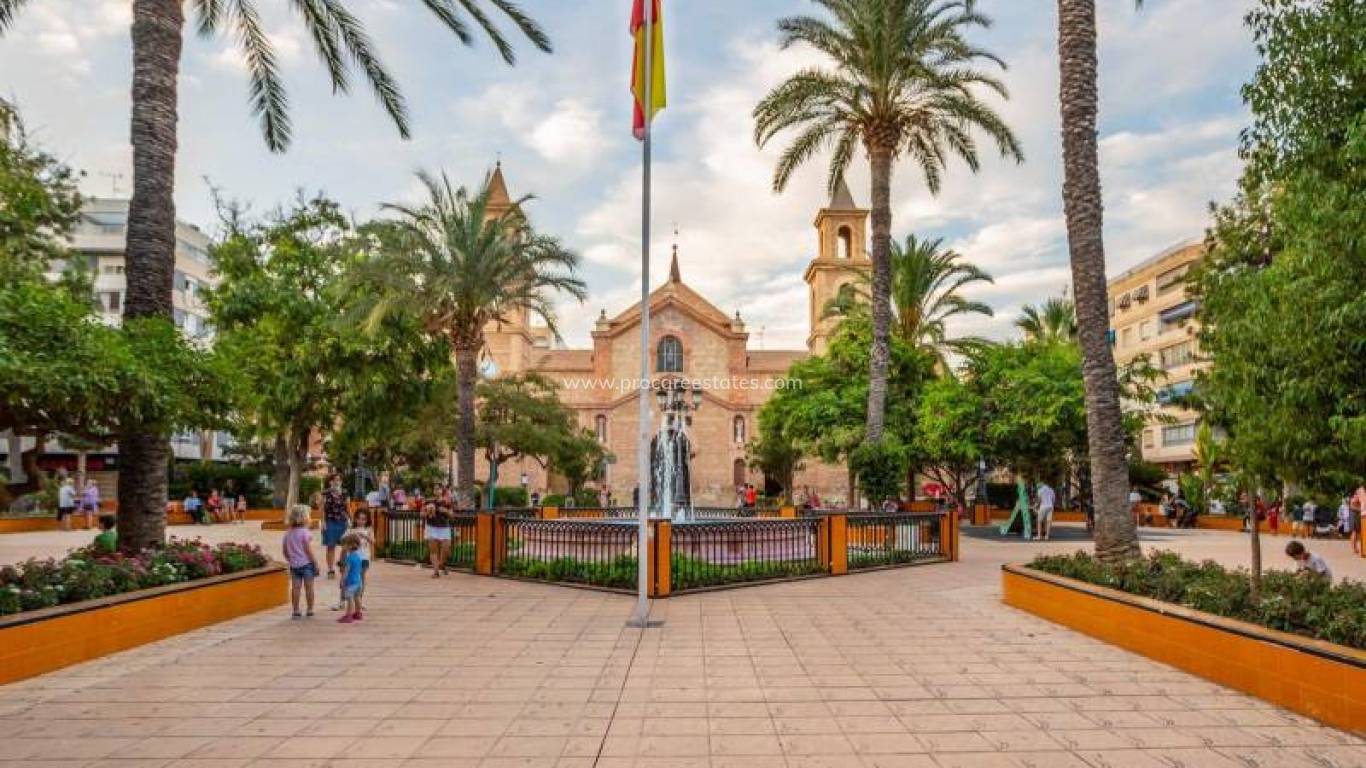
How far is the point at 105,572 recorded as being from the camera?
8.55 metres

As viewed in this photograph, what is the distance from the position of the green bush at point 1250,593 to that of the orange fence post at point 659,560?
5.21 metres

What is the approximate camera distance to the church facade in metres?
52.7

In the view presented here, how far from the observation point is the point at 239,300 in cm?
2570

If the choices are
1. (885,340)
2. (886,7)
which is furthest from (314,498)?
(886,7)

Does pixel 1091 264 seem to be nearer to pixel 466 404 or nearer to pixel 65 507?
pixel 466 404

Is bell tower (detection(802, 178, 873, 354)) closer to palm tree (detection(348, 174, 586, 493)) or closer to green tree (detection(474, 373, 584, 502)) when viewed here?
green tree (detection(474, 373, 584, 502))

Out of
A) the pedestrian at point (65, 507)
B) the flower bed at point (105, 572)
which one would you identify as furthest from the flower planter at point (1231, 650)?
the pedestrian at point (65, 507)

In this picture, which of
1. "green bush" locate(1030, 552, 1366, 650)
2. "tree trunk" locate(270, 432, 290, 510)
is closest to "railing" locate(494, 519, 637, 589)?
"green bush" locate(1030, 552, 1366, 650)

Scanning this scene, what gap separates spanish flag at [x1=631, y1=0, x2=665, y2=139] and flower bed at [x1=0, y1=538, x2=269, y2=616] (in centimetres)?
740

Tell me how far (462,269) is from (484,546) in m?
7.84

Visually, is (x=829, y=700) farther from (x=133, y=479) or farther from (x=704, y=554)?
(x=133, y=479)

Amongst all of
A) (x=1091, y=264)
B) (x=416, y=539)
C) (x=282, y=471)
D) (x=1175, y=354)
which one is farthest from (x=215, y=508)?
(x=1175, y=354)

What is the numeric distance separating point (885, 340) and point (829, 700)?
15349mm

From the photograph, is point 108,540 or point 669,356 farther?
point 669,356
